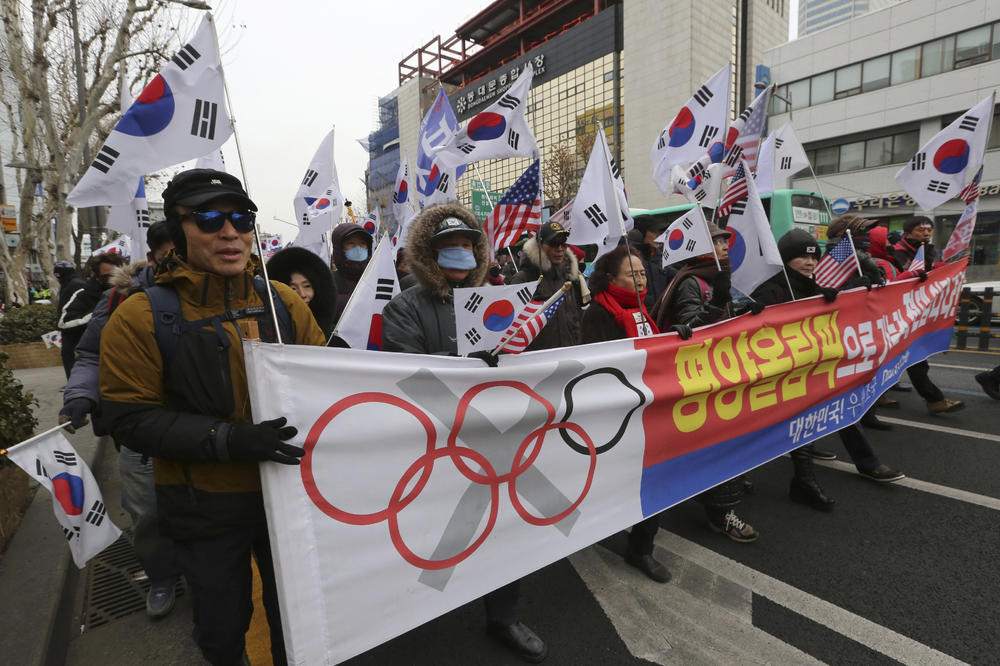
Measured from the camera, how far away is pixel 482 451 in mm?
2168

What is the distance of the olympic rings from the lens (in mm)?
2426

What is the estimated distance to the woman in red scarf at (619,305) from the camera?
10.3 feet

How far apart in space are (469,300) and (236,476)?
3.41 feet

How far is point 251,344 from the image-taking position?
1637 millimetres

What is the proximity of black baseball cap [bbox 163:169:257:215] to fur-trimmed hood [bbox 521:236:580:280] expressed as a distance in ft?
9.63

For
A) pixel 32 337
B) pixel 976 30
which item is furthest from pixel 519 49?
pixel 32 337

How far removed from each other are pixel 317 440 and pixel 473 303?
804mm

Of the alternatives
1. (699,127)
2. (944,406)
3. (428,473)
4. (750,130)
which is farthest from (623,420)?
(944,406)

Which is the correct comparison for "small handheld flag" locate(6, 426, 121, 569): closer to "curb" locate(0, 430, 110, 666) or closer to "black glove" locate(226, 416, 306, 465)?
"curb" locate(0, 430, 110, 666)

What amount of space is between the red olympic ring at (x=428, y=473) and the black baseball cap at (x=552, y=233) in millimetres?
2499

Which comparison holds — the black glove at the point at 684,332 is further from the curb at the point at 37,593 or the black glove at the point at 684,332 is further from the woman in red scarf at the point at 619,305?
the curb at the point at 37,593

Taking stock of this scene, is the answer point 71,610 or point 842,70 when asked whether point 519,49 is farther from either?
point 71,610

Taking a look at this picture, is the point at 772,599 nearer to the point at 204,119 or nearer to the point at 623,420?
the point at 623,420

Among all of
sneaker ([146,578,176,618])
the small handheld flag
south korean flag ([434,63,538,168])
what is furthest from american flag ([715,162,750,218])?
sneaker ([146,578,176,618])
